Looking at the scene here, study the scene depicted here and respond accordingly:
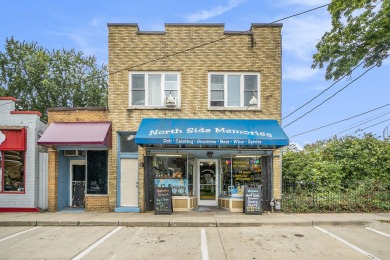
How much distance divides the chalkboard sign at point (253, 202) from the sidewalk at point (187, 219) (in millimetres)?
353

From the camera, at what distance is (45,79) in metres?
26.3

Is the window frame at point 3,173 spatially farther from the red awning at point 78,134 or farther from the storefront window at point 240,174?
the storefront window at point 240,174

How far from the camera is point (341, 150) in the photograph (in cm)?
1625

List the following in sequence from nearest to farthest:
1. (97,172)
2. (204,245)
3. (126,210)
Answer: (204,245), (126,210), (97,172)

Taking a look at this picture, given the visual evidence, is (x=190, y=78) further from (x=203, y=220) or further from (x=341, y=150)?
(x=341, y=150)

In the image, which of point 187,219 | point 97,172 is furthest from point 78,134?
point 187,219

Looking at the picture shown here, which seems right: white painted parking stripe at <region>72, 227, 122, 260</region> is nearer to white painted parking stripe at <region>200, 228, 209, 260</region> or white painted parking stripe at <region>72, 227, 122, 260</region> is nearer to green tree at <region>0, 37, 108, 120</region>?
white painted parking stripe at <region>200, 228, 209, 260</region>

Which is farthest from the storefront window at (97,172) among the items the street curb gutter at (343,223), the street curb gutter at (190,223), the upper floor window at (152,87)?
the street curb gutter at (343,223)

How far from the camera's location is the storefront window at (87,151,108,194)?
14047 millimetres

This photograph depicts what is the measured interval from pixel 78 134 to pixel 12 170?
3605mm

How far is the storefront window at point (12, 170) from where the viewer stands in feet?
45.3

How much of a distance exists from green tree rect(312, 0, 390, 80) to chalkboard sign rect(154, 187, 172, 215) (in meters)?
11.2

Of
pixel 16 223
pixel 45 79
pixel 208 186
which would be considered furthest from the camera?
pixel 45 79

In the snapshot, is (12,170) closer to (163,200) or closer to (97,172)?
(97,172)
